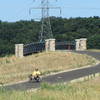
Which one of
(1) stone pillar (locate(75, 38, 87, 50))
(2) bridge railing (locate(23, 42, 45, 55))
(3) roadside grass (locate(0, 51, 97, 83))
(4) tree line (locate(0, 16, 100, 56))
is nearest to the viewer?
(3) roadside grass (locate(0, 51, 97, 83))

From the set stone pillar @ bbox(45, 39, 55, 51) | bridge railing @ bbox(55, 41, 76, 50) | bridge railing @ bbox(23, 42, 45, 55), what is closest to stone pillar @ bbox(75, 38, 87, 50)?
stone pillar @ bbox(45, 39, 55, 51)

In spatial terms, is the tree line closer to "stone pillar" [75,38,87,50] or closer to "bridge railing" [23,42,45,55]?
"bridge railing" [23,42,45,55]

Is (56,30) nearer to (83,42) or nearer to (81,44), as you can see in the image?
(81,44)

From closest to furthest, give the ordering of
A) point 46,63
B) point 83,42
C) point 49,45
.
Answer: point 46,63, point 83,42, point 49,45

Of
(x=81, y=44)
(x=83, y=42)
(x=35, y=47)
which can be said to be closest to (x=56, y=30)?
(x=35, y=47)

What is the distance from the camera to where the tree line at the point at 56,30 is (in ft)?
255

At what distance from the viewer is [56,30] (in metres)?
87.9

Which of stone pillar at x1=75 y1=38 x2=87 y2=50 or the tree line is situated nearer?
stone pillar at x1=75 y1=38 x2=87 y2=50

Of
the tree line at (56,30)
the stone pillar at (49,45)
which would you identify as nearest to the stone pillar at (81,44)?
the stone pillar at (49,45)

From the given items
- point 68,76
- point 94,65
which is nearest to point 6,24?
point 94,65

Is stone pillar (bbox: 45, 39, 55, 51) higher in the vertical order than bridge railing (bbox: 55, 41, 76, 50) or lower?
higher

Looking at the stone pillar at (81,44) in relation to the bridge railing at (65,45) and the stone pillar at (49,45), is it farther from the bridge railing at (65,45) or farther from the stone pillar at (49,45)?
the bridge railing at (65,45)

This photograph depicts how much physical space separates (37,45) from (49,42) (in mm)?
2922

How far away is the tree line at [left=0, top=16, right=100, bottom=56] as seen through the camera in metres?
77.8
